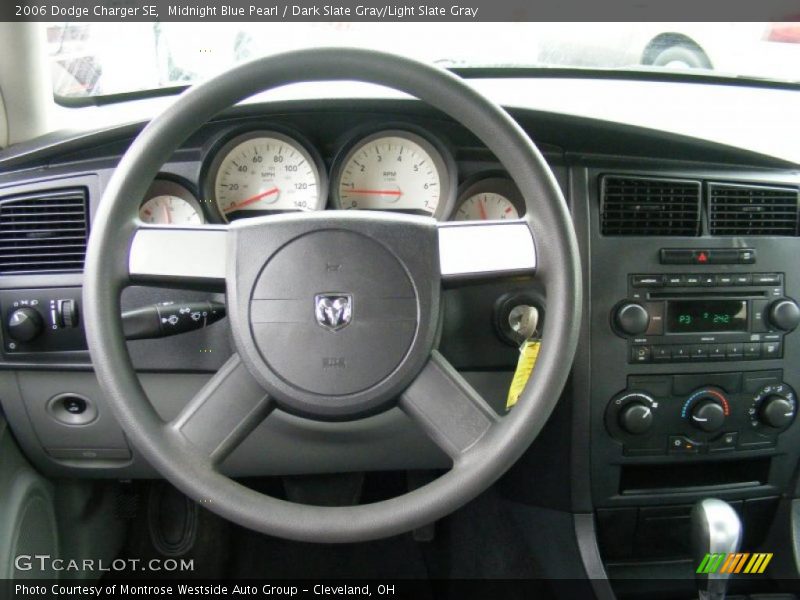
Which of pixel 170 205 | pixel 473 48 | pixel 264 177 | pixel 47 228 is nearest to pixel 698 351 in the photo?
pixel 473 48

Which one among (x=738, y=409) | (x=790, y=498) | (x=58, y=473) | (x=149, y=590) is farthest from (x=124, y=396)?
(x=790, y=498)

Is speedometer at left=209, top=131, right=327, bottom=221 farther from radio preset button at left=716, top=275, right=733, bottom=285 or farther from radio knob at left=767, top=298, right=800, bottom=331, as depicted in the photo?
radio knob at left=767, top=298, right=800, bottom=331

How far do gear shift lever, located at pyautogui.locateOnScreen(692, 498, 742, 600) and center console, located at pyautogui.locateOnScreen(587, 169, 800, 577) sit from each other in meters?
0.20

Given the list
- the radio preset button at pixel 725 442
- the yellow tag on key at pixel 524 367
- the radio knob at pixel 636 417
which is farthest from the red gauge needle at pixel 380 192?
the radio preset button at pixel 725 442

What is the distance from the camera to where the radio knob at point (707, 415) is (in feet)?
5.03

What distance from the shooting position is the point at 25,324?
144 cm

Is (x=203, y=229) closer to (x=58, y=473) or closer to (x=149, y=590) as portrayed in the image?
(x=58, y=473)

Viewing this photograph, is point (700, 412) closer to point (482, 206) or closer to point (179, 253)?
point (482, 206)

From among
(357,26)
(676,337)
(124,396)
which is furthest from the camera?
(676,337)

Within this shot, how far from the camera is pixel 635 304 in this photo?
151 cm

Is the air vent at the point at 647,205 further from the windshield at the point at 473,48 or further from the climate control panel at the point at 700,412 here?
the windshield at the point at 473,48

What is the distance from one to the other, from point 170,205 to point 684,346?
1.07 m

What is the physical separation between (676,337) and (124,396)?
106 cm

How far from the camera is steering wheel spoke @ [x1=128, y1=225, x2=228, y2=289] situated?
1125mm
